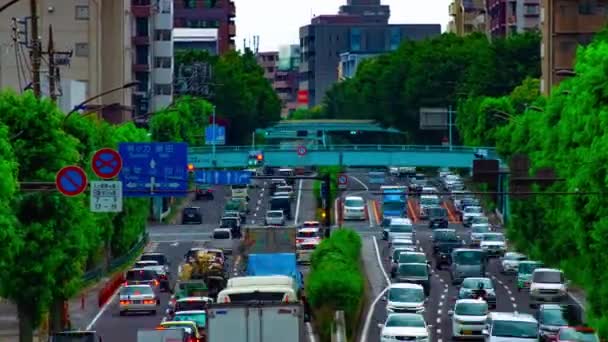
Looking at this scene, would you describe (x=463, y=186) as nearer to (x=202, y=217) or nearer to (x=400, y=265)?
(x=202, y=217)

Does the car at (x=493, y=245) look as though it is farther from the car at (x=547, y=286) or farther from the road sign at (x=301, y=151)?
the road sign at (x=301, y=151)

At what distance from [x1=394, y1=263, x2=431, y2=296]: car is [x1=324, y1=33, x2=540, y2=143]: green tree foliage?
86.1 m

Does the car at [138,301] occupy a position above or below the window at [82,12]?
below

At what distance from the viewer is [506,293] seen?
255ft

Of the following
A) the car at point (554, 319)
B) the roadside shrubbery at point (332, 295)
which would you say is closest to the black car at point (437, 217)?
the roadside shrubbery at point (332, 295)

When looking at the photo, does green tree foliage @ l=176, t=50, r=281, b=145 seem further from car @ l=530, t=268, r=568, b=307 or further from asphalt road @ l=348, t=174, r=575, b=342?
car @ l=530, t=268, r=568, b=307

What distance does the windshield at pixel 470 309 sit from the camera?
59.2 m

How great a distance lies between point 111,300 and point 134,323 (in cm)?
1070

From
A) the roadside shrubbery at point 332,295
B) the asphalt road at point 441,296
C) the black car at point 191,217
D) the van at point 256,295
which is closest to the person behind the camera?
the van at point 256,295

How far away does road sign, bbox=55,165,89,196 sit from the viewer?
4065 cm

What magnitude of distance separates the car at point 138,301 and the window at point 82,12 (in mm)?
54560

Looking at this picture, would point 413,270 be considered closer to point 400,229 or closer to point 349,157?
point 400,229

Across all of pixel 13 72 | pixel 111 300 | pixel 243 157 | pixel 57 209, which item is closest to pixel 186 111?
pixel 243 157

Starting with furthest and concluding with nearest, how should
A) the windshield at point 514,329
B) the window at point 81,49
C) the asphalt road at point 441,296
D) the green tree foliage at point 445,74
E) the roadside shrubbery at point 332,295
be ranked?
1. the green tree foliage at point 445,74
2. the window at point 81,49
3. the asphalt road at point 441,296
4. the roadside shrubbery at point 332,295
5. the windshield at point 514,329
